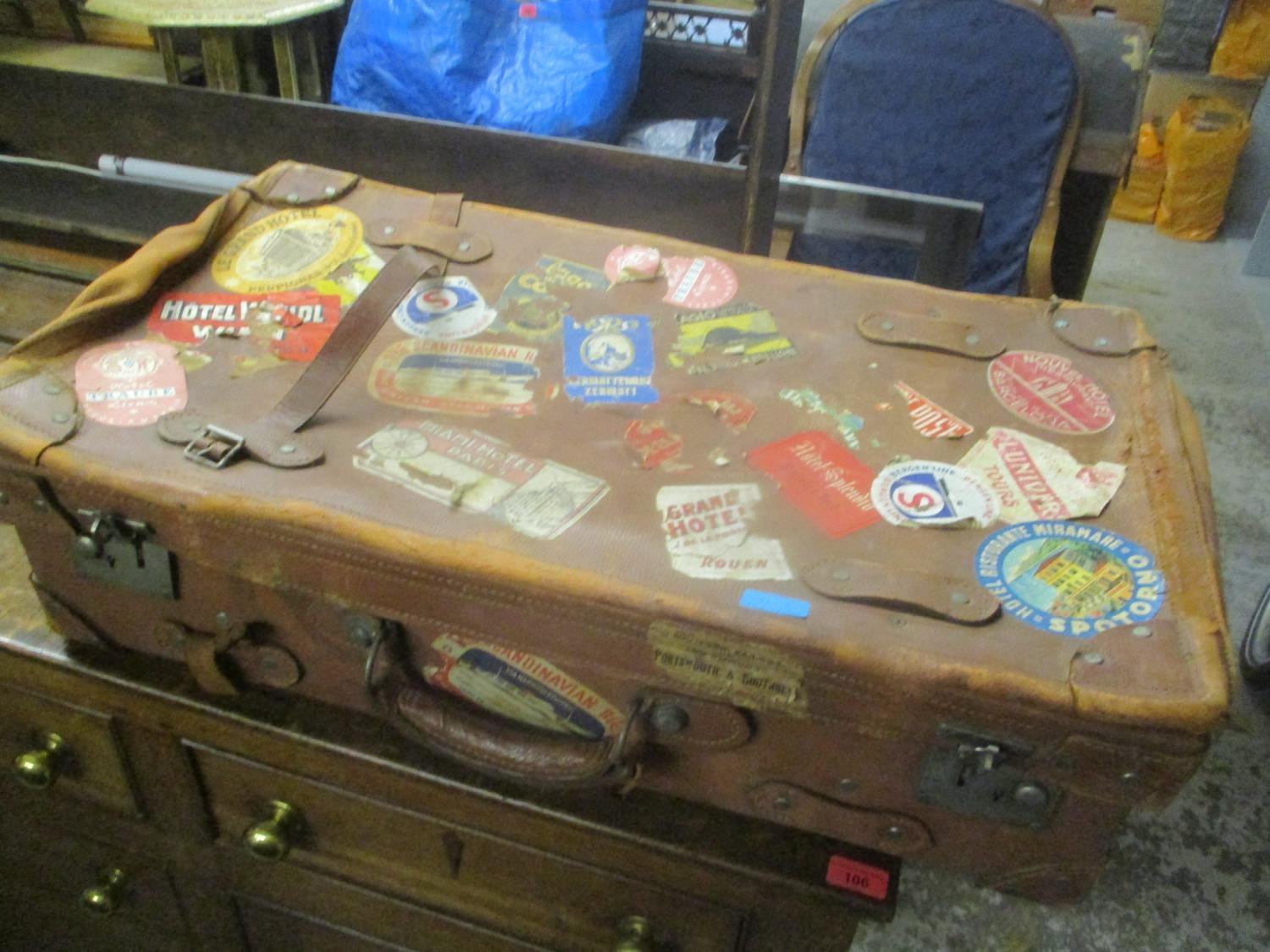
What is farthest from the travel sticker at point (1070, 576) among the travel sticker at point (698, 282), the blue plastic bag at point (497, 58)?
the blue plastic bag at point (497, 58)

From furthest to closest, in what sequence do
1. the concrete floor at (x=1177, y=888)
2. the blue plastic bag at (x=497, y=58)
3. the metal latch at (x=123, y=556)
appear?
the blue plastic bag at (x=497, y=58) < the concrete floor at (x=1177, y=888) < the metal latch at (x=123, y=556)

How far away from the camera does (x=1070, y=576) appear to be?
2.12ft

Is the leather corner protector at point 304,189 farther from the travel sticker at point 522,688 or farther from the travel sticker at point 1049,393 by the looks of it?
the travel sticker at point 1049,393

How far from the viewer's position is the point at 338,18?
159 centimetres

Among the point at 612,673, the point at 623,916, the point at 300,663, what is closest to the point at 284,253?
the point at 300,663

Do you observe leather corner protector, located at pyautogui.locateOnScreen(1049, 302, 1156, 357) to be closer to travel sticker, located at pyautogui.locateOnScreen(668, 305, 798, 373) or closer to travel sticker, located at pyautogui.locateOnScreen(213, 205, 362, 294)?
travel sticker, located at pyautogui.locateOnScreen(668, 305, 798, 373)

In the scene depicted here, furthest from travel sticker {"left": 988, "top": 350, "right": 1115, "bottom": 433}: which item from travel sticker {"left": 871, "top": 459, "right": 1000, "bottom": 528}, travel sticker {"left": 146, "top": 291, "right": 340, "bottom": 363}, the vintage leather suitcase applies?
travel sticker {"left": 146, "top": 291, "right": 340, "bottom": 363}

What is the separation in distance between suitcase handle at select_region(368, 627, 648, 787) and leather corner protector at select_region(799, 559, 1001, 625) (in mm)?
169

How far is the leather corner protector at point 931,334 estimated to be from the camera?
0.84 m

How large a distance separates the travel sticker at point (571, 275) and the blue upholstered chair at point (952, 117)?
0.85 metres

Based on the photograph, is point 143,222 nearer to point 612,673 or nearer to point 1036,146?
point 612,673

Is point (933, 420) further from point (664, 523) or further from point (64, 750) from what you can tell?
point (64, 750)

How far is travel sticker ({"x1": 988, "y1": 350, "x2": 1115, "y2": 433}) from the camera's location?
0.78 metres

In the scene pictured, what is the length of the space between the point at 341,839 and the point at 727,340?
23.6 inches
